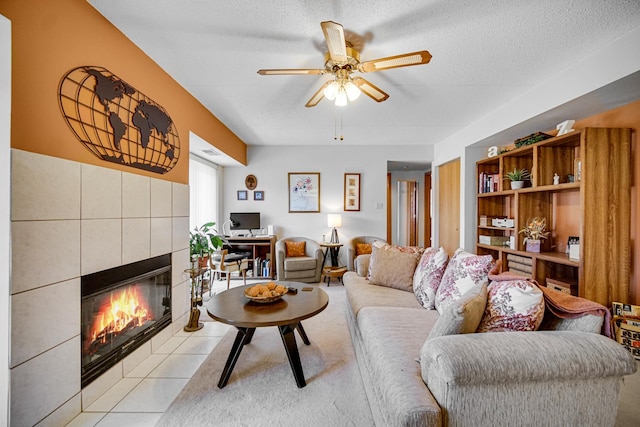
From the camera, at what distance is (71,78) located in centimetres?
151

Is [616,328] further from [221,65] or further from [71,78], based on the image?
[71,78]

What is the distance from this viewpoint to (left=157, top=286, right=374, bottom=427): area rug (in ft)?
5.02

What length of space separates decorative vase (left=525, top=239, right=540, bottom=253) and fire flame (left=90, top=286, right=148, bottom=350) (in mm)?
3833

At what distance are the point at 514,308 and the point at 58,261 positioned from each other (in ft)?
7.73

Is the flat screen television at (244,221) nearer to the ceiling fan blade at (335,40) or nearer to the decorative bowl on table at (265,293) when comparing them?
the decorative bowl on table at (265,293)

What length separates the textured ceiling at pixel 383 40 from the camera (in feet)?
5.38

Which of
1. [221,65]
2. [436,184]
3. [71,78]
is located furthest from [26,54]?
[436,184]

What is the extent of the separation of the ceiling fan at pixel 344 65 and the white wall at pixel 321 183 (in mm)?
2750

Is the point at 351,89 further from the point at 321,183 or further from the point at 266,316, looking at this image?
the point at 321,183

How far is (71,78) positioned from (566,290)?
4127 millimetres

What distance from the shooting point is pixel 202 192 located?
4.52 m

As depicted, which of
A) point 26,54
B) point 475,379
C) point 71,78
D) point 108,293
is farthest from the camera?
point 108,293

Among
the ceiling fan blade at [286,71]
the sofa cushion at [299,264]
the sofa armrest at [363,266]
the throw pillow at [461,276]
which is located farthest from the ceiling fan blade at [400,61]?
the sofa cushion at [299,264]

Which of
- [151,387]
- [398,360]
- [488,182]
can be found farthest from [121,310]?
[488,182]
